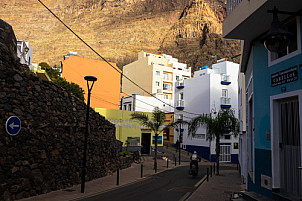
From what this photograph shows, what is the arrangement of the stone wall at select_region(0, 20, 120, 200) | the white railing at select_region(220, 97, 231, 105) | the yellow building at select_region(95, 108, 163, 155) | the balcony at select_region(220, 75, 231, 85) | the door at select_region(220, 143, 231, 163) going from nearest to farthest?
the stone wall at select_region(0, 20, 120, 200) < the yellow building at select_region(95, 108, 163, 155) < the door at select_region(220, 143, 231, 163) < the white railing at select_region(220, 97, 231, 105) < the balcony at select_region(220, 75, 231, 85)

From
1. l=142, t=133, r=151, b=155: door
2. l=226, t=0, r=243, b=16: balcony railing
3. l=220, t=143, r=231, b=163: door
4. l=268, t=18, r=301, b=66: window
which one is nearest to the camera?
l=268, t=18, r=301, b=66: window

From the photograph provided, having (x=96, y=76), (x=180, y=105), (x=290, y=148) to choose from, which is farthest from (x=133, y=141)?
(x=290, y=148)

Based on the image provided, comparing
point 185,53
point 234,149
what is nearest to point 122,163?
point 234,149

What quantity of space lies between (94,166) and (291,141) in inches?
433

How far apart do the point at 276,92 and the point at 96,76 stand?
40.5 meters

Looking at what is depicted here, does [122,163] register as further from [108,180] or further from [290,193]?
[290,193]

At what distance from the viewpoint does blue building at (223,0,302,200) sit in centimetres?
559

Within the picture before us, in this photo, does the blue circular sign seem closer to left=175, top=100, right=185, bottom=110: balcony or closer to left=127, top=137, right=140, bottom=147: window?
left=127, top=137, right=140, bottom=147: window

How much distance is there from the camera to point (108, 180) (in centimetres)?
1434

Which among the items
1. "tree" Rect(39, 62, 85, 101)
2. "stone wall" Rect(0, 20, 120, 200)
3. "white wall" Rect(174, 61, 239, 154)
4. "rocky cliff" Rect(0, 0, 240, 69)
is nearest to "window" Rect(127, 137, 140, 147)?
"white wall" Rect(174, 61, 239, 154)

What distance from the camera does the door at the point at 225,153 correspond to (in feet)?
112

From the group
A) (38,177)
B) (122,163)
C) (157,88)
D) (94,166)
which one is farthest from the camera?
(157,88)

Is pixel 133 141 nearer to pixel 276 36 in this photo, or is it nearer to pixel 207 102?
pixel 207 102

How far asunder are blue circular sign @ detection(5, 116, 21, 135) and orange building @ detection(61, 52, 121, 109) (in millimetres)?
35320
